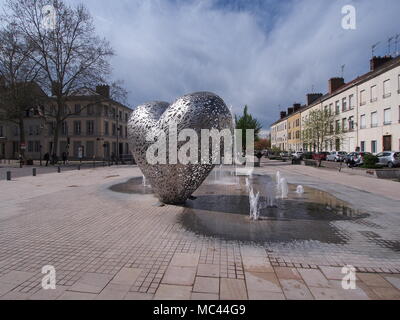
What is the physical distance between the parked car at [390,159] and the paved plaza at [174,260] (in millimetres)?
18112

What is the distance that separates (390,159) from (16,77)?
124ft

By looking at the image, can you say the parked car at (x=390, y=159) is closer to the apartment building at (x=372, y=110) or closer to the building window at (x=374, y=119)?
the apartment building at (x=372, y=110)

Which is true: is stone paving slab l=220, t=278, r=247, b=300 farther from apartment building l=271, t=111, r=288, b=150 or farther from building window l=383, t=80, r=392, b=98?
apartment building l=271, t=111, r=288, b=150

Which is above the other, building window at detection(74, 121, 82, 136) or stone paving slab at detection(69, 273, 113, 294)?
building window at detection(74, 121, 82, 136)

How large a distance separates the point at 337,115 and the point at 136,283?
42999 millimetres

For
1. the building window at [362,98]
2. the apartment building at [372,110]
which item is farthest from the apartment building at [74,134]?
the building window at [362,98]

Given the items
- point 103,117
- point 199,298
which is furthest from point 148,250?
point 103,117

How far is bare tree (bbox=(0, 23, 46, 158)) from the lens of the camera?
27091 mm

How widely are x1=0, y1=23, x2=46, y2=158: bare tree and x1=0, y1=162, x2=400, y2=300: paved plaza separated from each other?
85.2ft

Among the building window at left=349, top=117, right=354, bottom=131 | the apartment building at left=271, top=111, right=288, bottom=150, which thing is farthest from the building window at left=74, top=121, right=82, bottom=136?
the apartment building at left=271, top=111, right=288, bottom=150

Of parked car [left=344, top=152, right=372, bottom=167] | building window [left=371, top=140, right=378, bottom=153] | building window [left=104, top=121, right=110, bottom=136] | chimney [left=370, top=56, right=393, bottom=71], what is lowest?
parked car [left=344, top=152, right=372, bottom=167]

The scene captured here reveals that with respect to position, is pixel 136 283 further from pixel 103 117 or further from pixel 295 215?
pixel 103 117

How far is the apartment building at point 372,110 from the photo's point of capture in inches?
1099

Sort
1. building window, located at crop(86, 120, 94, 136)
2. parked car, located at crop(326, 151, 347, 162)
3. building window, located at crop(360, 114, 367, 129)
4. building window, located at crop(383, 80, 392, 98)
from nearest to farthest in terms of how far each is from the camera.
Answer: building window, located at crop(383, 80, 392, 98) < parked car, located at crop(326, 151, 347, 162) < building window, located at crop(360, 114, 367, 129) < building window, located at crop(86, 120, 94, 136)
